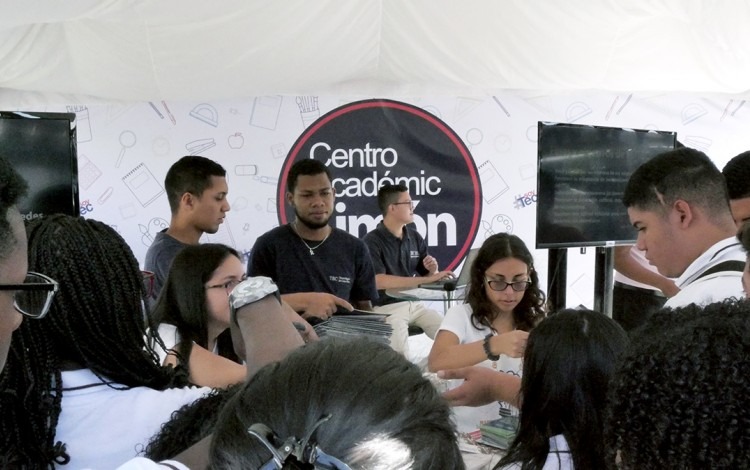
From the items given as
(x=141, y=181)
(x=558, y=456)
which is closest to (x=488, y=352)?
(x=558, y=456)

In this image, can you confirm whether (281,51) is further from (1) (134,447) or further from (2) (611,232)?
(1) (134,447)

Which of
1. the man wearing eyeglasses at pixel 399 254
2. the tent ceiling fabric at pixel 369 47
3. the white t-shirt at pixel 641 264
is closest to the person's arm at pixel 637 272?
the white t-shirt at pixel 641 264

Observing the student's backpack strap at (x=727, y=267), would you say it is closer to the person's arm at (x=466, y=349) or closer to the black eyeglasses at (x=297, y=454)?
the person's arm at (x=466, y=349)

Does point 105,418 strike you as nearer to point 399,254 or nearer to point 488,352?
point 488,352

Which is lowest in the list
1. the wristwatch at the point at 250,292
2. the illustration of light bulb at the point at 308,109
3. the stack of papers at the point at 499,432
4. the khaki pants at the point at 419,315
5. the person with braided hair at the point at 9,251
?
the khaki pants at the point at 419,315

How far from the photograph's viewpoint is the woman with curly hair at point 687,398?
2.19 ft

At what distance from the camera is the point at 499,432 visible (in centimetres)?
215

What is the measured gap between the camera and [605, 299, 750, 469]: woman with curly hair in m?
0.67

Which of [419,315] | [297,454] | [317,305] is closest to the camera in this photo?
[297,454]

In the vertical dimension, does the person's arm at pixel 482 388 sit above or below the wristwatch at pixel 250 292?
below

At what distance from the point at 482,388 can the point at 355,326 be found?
46cm

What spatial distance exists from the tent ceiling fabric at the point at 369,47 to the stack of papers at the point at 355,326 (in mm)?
1742

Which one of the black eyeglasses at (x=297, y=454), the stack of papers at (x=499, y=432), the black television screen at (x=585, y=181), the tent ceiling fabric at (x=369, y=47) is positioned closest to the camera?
the black eyeglasses at (x=297, y=454)

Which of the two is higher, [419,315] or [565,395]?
[565,395]
